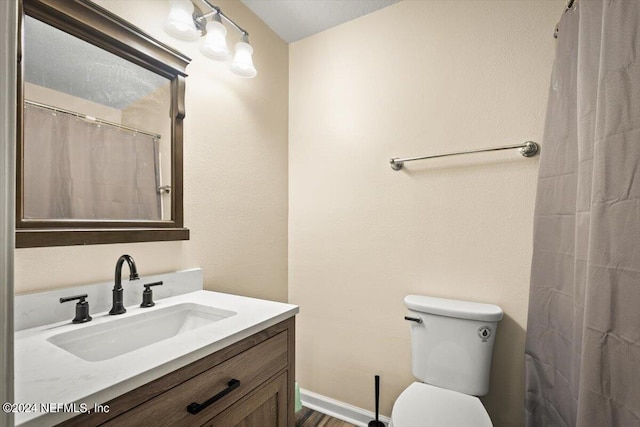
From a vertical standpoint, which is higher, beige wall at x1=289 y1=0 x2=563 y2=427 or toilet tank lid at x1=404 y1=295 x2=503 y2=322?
beige wall at x1=289 y1=0 x2=563 y2=427

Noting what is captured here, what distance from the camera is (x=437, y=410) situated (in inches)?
45.1

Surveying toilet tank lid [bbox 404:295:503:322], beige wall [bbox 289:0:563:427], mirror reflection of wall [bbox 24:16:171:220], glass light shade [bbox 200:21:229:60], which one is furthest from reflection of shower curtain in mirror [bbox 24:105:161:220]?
toilet tank lid [bbox 404:295:503:322]

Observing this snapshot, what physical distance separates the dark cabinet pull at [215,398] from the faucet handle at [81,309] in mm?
481

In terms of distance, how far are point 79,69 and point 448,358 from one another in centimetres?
181

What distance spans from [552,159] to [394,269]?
0.85 meters

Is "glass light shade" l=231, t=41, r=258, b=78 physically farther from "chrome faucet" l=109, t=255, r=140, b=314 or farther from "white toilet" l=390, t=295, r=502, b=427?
"white toilet" l=390, t=295, r=502, b=427

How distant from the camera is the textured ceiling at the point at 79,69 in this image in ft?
3.00

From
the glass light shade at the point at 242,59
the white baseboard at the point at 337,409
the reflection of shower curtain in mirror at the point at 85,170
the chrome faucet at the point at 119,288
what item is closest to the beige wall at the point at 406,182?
the white baseboard at the point at 337,409

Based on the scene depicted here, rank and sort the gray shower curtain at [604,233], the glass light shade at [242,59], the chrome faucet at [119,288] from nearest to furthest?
the gray shower curtain at [604,233], the chrome faucet at [119,288], the glass light shade at [242,59]

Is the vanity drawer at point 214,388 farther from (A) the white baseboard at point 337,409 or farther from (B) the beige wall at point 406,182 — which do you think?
(A) the white baseboard at point 337,409

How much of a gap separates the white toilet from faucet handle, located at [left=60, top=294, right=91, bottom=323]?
1.10 metres

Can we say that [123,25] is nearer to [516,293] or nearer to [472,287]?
[472,287]

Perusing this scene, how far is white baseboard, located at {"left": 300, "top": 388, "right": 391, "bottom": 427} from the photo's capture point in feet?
5.57

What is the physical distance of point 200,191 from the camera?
1.42 m
